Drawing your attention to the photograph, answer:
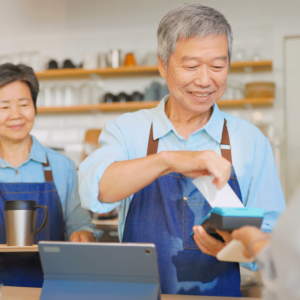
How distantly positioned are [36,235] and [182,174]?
0.83 metres

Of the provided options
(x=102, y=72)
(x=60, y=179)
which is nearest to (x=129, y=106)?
(x=102, y=72)

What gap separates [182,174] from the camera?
51.1 inches

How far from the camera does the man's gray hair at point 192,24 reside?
125 cm

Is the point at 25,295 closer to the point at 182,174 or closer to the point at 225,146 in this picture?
the point at 182,174

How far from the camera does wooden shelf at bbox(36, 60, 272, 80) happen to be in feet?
14.1

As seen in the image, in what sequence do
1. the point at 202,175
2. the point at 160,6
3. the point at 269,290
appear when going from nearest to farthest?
the point at 269,290 → the point at 202,175 → the point at 160,6

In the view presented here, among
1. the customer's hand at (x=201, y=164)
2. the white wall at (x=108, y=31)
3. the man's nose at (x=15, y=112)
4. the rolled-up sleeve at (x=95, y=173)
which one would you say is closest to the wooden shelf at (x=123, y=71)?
the white wall at (x=108, y=31)

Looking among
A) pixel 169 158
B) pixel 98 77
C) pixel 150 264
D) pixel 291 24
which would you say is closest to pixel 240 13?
pixel 291 24

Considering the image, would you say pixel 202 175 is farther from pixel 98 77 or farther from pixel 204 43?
pixel 98 77

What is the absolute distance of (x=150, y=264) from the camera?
0.86 m

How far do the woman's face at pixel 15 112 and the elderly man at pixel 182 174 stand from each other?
2.26ft

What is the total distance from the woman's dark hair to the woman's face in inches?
0.9

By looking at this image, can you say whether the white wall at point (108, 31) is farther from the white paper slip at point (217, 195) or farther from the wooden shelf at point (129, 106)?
the white paper slip at point (217, 195)

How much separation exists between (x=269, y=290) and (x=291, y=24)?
4350mm
